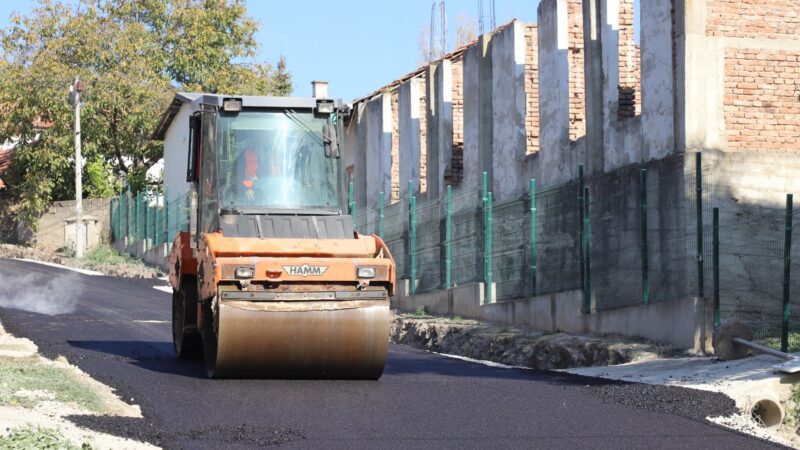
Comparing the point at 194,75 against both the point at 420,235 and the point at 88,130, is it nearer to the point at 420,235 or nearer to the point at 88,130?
the point at 88,130

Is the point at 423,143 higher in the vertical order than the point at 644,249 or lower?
higher

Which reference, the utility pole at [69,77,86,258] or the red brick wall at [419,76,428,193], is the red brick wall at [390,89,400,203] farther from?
the utility pole at [69,77,86,258]

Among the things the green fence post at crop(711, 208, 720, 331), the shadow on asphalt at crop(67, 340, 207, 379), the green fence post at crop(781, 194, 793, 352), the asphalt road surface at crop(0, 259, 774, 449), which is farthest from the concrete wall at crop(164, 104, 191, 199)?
the green fence post at crop(781, 194, 793, 352)

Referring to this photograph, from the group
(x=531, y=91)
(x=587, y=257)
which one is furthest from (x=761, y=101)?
(x=531, y=91)

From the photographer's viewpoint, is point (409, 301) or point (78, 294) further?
point (78, 294)

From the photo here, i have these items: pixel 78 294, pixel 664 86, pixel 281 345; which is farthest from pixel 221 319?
pixel 78 294

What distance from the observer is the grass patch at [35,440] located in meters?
9.31

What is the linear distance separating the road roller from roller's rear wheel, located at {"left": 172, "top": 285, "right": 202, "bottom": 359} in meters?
0.18

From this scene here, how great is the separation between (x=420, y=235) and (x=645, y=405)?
48.1 ft

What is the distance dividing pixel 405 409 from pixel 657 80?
937 cm

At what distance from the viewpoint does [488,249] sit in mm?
24734

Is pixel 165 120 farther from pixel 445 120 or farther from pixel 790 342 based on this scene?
pixel 790 342

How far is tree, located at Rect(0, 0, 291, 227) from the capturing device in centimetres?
4934

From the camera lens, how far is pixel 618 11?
893 inches
